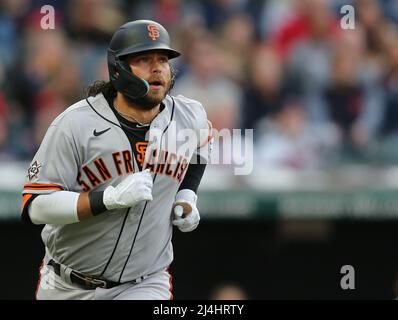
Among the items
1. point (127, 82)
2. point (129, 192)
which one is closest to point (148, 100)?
point (127, 82)

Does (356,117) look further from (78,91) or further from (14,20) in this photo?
(14,20)

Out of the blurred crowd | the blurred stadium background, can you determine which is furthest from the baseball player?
the blurred crowd

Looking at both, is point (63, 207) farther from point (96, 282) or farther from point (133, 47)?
point (133, 47)

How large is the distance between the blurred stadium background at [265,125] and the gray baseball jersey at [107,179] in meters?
2.22

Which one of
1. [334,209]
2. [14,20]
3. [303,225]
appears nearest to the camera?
[334,209]

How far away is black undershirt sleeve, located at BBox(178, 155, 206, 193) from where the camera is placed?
15.4ft

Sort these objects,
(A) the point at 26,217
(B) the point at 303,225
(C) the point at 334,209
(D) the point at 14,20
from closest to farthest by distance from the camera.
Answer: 1. (A) the point at 26,217
2. (C) the point at 334,209
3. (B) the point at 303,225
4. (D) the point at 14,20

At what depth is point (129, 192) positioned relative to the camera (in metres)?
3.96

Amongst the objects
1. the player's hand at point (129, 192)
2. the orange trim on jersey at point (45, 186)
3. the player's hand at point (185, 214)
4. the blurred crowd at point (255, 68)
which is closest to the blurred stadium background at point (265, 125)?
the blurred crowd at point (255, 68)

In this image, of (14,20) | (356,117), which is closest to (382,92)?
(356,117)

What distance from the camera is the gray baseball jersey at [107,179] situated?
4.14 metres
